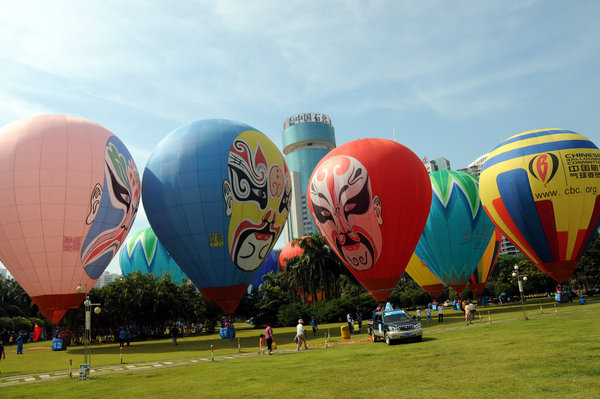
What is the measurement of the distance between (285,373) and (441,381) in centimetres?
596

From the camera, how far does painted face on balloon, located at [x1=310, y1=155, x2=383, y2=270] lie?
119 feet

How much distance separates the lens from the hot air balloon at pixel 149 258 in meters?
69.0

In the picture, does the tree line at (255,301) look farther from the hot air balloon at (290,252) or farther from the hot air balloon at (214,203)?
the hot air balloon at (214,203)

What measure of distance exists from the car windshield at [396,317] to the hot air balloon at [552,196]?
913 inches

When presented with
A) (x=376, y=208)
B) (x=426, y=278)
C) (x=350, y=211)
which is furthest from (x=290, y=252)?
(x=376, y=208)

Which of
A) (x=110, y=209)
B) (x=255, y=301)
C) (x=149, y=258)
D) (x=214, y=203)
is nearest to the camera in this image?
(x=110, y=209)

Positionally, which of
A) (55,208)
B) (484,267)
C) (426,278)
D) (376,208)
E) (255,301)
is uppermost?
(55,208)

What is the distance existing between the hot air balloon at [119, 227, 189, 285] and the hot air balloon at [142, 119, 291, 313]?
3269 cm

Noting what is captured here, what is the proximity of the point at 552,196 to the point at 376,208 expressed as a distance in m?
16.4

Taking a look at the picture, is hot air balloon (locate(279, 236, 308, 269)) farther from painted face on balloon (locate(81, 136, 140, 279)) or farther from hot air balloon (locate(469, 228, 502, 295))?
painted face on balloon (locate(81, 136, 140, 279))

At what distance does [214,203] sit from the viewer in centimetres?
3538

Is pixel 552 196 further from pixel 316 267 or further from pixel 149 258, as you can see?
pixel 149 258

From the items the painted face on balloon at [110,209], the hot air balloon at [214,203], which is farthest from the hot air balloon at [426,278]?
the painted face on balloon at [110,209]

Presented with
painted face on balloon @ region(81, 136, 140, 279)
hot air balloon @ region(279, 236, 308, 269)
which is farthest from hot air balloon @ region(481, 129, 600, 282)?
painted face on balloon @ region(81, 136, 140, 279)
